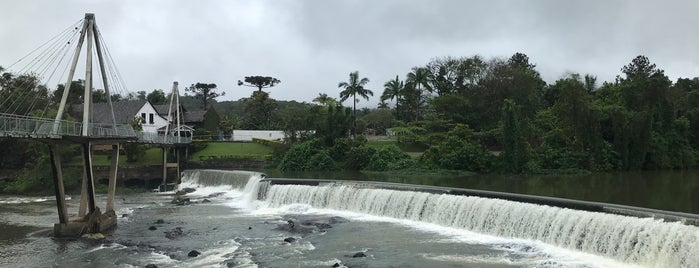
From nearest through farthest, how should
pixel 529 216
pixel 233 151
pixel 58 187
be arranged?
1. pixel 529 216
2. pixel 58 187
3. pixel 233 151

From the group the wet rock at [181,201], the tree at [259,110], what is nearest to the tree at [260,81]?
the tree at [259,110]

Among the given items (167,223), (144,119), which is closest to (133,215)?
(167,223)

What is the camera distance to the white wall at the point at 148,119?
6512cm

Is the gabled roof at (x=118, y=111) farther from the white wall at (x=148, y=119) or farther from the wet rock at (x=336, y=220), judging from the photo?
the wet rock at (x=336, y=220)

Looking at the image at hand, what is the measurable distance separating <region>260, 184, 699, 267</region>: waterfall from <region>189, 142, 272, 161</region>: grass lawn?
27180 millimetres

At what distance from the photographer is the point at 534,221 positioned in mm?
19797

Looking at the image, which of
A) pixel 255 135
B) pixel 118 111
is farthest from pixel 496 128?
pixel 118 111

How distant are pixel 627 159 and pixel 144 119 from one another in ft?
171

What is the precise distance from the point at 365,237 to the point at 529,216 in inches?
245

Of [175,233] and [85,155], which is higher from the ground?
[85,155]

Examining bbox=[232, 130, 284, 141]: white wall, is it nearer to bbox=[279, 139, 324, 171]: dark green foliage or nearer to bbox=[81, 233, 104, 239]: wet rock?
bbox=[279, 139, 324, 171]: dark green foliage

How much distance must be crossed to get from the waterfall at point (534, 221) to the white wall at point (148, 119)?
40.0 m

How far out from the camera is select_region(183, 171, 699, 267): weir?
15523 mm

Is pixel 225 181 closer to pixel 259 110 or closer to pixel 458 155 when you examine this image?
pixel 458 155
